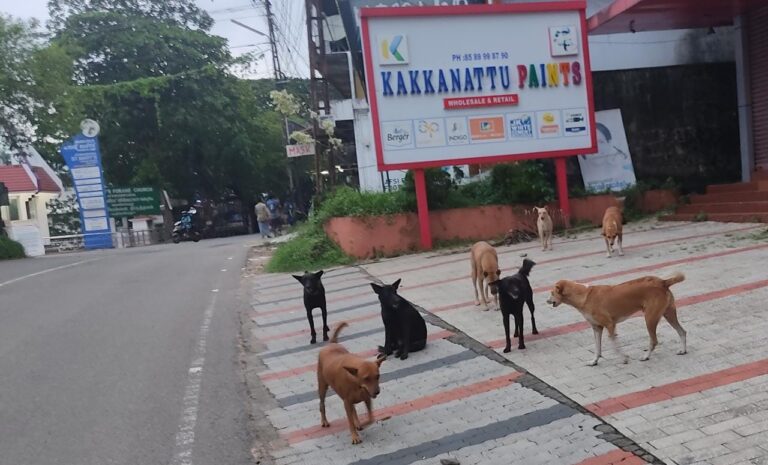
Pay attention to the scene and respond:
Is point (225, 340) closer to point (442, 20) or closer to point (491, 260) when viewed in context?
point (491, 260)

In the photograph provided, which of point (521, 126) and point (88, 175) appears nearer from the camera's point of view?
point (521, 126)

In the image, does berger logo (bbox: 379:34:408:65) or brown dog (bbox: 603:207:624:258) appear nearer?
brown dog (bbox: 603:207:624:258)

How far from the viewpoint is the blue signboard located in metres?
27.8

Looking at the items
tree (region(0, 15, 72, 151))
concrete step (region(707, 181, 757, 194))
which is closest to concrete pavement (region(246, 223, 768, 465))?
concrete step (region(707, 181, 757, 194))

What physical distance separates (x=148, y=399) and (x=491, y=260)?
397cm

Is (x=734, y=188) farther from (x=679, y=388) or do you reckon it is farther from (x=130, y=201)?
(x=130, y=201)

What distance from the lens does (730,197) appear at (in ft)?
45.2

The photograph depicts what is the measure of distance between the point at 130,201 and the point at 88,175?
5.20 metres

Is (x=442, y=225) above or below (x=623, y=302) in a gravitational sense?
below

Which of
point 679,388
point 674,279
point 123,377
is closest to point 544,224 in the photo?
point 674,279

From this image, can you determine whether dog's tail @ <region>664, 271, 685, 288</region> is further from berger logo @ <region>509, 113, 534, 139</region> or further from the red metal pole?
berger logo @ <region>509, 113, 534, 139</region>

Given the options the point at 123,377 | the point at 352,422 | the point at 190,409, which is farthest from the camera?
the point at 123,377

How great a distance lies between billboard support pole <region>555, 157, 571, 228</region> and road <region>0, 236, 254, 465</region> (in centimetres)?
785

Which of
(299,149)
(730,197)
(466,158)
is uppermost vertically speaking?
(299,149)
